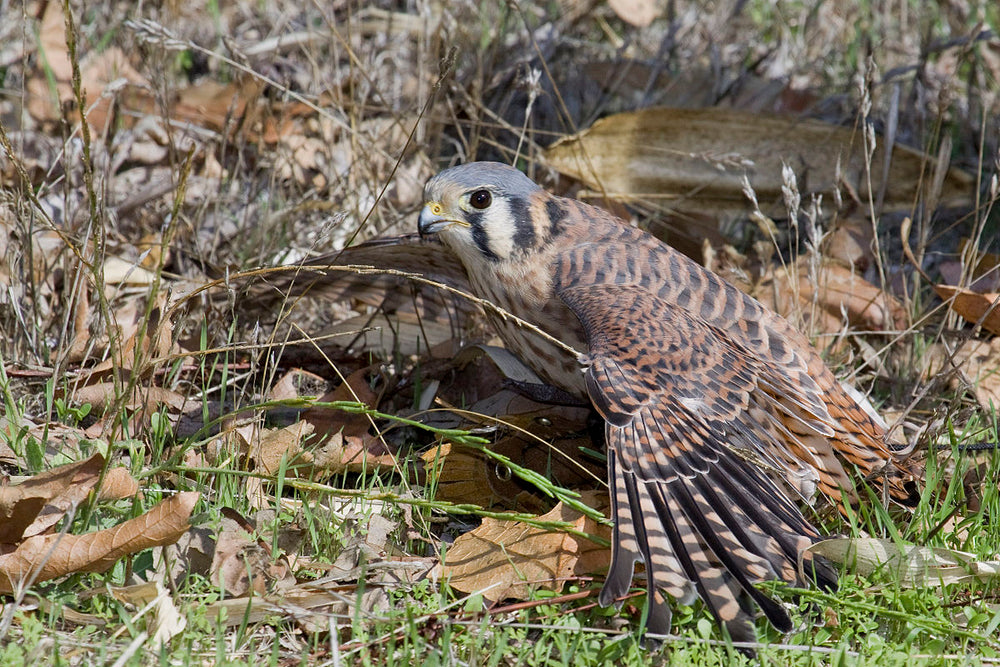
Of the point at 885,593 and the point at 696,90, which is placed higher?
the point at 696,90

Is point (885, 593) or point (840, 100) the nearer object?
point (885, 593)

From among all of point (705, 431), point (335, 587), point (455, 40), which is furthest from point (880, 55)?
point (335, 587)

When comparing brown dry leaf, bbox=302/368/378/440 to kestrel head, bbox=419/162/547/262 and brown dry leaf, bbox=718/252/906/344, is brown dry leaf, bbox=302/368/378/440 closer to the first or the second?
kestrel head, bbox=419/162/547/262

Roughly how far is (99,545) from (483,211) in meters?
1.71

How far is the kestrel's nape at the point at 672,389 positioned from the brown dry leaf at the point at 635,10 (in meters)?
2.23

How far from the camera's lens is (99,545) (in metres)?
2.46

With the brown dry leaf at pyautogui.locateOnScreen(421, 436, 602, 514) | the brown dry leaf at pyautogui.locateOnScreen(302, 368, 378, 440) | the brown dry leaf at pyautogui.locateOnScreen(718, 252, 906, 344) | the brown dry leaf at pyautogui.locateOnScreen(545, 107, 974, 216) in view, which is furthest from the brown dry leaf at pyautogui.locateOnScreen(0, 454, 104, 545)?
the brown dry leaf at pyautogui.locateOnScreen(545, 107, 974, 216)

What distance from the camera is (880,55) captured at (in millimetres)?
6141

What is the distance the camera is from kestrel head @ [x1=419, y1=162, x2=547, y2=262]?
357cm

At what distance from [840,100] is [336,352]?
3.28 metres

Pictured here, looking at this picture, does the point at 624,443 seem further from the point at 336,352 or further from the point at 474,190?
the point at 336,352

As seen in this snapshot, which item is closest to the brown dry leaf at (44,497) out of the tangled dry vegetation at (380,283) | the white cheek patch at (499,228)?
the tangled dry vegetation at (380,283)

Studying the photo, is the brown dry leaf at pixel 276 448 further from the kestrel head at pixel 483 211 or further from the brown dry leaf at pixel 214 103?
the brown dry leaf at pixel 214 103

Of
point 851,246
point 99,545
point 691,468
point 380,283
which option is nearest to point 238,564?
point 99,545
